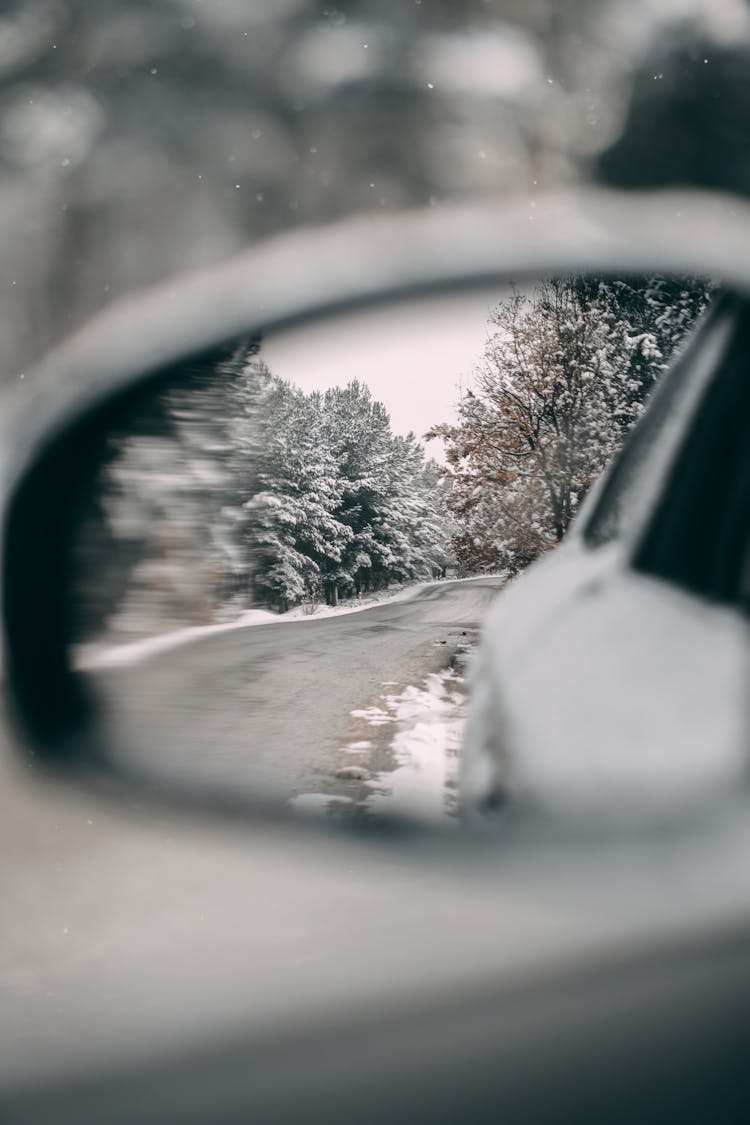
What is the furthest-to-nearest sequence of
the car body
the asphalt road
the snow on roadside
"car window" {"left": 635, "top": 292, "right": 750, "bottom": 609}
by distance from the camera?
the asphalt road
the snow on roadside
"car window" {"left": 635, "top": 292, "right": 750, "bottom": 609}
the car body

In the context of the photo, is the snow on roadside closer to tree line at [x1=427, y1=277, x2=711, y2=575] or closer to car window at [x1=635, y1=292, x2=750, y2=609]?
tree line at [x1=427, y1=277, x2=711, y2=575]

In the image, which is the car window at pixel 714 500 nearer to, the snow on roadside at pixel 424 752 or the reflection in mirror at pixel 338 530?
the reflection in mirror at pixel 338 530

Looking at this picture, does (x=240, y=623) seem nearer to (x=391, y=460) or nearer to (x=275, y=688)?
(x=275, y=688)

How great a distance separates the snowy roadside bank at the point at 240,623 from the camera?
1074mm

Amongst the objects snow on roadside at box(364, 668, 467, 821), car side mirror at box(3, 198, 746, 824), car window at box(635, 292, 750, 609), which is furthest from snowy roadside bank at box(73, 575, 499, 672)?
car window at box(635, 292, 750, 609)

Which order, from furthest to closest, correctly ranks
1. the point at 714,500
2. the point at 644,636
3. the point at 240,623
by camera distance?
the point at 240,623
the point at 714,500
the point at 644,636

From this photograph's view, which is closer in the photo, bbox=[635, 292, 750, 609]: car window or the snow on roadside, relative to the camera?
bbox=[635, 292, 750, 609]: car window

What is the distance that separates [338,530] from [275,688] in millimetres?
255

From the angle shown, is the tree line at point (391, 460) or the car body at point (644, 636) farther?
the tree line at point (391, 460)

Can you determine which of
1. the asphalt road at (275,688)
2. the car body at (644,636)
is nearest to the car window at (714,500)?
the car body at (644,636)

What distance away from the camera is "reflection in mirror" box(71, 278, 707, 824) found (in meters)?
1.06

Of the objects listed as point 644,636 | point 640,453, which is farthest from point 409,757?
point 640,453

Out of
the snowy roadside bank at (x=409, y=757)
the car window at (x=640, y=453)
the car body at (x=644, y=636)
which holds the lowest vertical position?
the snowy roadside bank at (x=409, y=757)

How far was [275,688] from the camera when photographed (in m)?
1.22
